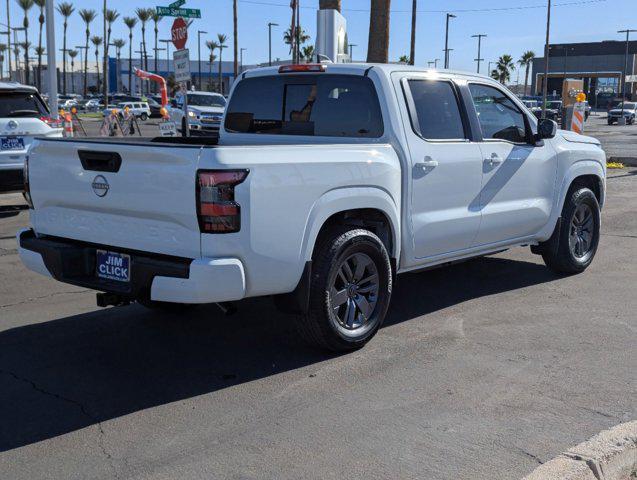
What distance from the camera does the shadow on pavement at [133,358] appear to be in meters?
4.45

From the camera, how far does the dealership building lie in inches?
4161

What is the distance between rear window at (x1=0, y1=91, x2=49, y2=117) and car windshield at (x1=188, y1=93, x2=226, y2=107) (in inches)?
745

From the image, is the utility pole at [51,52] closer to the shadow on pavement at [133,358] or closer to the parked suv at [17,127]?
the parked suv at [17,127]

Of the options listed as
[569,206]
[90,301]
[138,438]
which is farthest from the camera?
[569,206]

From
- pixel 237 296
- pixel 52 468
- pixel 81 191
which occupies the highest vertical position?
pixel 81 191

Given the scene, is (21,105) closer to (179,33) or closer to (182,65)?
(182,65)

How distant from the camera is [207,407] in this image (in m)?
4.50

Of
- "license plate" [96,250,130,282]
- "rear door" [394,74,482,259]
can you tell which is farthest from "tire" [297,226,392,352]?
"license plate" [96,250,130,282]

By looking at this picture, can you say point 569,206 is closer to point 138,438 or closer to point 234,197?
point 234,197

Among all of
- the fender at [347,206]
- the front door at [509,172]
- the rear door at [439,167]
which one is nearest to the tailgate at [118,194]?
the fender at [347,206]

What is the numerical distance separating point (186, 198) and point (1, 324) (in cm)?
252

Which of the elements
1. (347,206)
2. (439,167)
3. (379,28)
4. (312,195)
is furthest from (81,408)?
(379,28)

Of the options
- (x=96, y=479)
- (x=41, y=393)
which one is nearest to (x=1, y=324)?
(x=41, y=393)

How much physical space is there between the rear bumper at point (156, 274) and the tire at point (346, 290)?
661 mm
